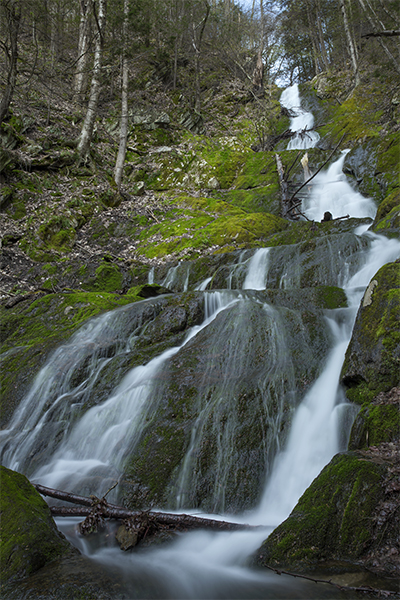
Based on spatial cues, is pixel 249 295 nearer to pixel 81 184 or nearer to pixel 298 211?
pixel 298 211

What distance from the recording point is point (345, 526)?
246cm

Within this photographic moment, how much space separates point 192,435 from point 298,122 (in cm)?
2250

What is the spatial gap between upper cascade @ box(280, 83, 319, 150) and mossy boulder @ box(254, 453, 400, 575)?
18.3 meters

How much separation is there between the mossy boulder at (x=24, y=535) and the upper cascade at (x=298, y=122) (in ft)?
62.2

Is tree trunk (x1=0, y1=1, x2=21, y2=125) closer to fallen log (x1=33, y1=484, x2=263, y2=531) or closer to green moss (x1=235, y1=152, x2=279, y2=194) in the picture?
fallen log (x1=33, y1=484, x2=263, y2=531)

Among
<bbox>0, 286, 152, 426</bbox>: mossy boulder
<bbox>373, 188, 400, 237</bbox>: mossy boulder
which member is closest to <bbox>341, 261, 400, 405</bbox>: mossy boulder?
<bbox>373, 188, 400, 237</bbox>: mossy boulder

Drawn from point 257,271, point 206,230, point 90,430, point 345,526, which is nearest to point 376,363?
point 345,526

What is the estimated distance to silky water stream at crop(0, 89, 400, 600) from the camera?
8.51ft

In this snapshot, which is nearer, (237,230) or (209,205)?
(237,230)

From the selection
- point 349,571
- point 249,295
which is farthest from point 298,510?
point 249,295

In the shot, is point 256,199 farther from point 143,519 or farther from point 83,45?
point 143,519

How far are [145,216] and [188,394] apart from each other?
34.2 feet

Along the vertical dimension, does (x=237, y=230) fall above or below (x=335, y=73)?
below

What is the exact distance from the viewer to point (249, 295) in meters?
6.86
